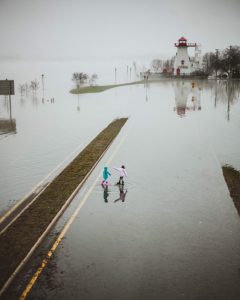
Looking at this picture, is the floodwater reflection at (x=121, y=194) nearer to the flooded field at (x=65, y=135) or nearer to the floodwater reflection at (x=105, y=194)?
the floodwater reflection at (x=105, y=194)

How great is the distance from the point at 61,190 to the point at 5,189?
346 cm

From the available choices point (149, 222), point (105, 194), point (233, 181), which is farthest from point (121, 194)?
point (233, 181)

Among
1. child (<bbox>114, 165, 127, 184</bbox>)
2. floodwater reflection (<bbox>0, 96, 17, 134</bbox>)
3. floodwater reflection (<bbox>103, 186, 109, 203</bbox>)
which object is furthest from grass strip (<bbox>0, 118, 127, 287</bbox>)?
floodwater reflection (<bbox>0, 96, 17, 134</bbox>)

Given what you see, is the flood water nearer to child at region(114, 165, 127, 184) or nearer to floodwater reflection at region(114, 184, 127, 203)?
floodwater reflection at region(114, 184, 127, 203)

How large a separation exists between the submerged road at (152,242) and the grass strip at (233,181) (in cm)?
39

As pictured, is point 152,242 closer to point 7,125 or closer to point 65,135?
point 65,135

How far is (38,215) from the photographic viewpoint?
49.2 feet

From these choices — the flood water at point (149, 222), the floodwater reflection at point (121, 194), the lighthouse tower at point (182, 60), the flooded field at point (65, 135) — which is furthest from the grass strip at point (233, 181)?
the lighthouse tower at point (182, 60)

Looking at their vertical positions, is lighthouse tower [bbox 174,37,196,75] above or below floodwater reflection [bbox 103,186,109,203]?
above

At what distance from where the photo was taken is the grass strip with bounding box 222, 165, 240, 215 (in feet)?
55.2

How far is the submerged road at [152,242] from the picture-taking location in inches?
393

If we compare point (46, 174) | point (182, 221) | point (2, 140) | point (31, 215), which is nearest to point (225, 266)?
point (182, 221)

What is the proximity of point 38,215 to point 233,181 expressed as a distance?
11732 mm

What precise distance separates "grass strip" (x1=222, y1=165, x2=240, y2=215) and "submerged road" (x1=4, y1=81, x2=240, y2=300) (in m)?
0.39
